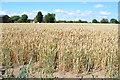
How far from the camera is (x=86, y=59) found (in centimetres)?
328

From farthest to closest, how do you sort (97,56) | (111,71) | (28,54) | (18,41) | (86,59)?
(18,41) → (28,54) → (97,56) → (86,59) → (111,71)

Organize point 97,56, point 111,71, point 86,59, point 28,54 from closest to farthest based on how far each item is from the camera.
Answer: point 111,71 → point 86,59 → point 97,56 → point 28,54

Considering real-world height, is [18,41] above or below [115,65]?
above

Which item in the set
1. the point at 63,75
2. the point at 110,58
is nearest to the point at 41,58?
the point at 63,75

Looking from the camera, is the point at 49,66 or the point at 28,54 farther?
the point at 28,54

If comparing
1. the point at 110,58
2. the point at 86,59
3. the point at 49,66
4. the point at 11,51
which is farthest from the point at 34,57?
the point at 110,58

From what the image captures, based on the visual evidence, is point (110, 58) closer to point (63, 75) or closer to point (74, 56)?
point (74, 56)

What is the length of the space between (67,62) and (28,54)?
899mm

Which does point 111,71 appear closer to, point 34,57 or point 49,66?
point 49,66

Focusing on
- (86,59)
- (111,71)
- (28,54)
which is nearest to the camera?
(111,71)

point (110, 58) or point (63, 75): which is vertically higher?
point (110, 58)

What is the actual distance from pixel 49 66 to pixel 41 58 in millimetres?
482

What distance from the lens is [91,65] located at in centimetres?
346

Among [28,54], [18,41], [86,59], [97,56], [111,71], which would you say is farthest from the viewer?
[18,41]
